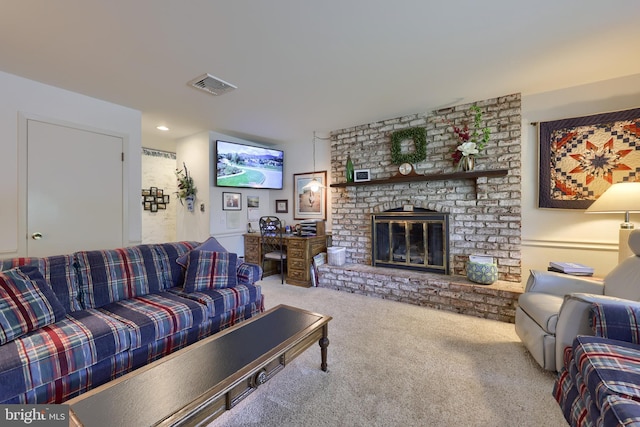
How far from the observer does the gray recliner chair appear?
1.62 metres

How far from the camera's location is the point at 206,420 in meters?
1.07

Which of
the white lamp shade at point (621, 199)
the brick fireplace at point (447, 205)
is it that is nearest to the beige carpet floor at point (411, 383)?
the brick fireplace at point (447, 205)

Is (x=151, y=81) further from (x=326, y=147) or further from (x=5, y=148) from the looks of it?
(x=326, y=147)

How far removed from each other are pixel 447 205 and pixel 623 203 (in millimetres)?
1500

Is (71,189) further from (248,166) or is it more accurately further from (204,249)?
(248,166)

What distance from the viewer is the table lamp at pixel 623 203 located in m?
2.17

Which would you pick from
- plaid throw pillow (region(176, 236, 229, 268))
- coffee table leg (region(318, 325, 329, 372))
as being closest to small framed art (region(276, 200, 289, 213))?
plaid throw pillow (region(176, 236, 229, 268))

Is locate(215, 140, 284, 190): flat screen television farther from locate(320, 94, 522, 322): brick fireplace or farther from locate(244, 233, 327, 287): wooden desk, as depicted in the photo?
locate(320, 94, 522, 322): brick fireplace

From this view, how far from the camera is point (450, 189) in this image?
134 inches

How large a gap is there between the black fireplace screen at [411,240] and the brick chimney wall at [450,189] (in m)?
0.12

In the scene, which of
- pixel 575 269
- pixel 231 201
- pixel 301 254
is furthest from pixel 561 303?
pixel 231 201

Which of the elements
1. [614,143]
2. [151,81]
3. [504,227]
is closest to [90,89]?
[151,81]

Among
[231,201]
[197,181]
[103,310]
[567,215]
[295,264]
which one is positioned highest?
[197,181]

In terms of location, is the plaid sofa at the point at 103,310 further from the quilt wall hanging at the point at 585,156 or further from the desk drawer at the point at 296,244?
the quilt wall hanging at the point at 585,156
